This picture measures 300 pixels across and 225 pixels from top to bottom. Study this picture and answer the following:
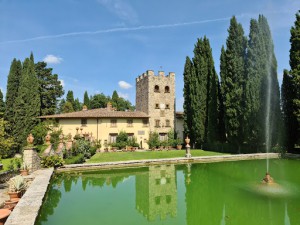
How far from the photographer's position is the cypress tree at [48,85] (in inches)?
1721

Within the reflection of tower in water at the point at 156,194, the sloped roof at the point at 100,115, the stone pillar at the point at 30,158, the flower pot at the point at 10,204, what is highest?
the sloped roof at the point at 100,115

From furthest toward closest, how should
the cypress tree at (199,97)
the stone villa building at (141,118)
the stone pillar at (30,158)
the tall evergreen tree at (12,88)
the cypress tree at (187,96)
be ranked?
1. the tall evergreen tree at (12,88)
2. the cypress tree at (187,96)
3. the stone villa building at (141,118)
4. the cypress tree at (199,97)
5. the stone pillar at (30,158)

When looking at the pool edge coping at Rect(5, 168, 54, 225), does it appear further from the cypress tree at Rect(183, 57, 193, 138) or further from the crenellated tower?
the crenellated tower

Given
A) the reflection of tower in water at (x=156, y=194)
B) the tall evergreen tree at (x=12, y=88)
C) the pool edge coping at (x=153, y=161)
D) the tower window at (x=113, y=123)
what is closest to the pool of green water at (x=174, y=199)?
the reflection of tower in water at (x=156, y=194)

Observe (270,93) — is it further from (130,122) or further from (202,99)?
(130,122)

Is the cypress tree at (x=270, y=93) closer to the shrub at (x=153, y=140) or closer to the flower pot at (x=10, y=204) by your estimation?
the shrub at (x=153, y=140)

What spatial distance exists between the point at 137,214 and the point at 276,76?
21.0 metres

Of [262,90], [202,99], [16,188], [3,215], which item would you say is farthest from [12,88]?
[3,215]

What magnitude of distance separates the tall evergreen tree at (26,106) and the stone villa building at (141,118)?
92.2 inches

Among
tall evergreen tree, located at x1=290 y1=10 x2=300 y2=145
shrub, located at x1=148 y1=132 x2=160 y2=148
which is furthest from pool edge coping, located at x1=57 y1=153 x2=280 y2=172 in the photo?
shrub, located at x1=148 y1=132 x2=160 y2=148

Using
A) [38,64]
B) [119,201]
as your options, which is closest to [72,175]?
[119,201]

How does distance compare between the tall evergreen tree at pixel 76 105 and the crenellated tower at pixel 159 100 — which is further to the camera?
the tall evergreen tree at pixel 76 105

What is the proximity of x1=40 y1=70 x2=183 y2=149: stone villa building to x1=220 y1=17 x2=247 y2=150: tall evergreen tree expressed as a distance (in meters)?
10.9

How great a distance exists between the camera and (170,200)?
941 centimetres
